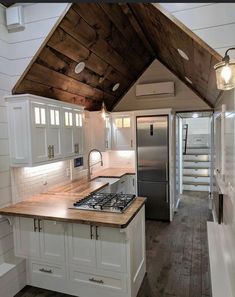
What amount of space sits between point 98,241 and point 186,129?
20.3 feet

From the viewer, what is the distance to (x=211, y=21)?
1.67 meters

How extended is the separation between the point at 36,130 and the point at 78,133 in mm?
1147

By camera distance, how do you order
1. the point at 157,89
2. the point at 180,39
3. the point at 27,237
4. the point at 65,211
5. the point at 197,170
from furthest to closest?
1. the point at 197,170
2. the point at 157,89
3. the point at 27,237
4. the point at 65,211
5. the point at 180,39

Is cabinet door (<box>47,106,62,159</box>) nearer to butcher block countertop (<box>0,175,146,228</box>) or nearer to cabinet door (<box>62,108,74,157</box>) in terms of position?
cabinet door (<box>62,108,74,157</box>)

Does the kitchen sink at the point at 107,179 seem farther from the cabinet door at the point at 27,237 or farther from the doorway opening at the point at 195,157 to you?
the doorway opening at the point at 195,157

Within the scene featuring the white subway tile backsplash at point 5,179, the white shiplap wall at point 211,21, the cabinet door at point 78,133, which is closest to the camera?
the white shiplap wall at point 211,21

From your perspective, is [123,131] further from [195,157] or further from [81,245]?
[195,157]

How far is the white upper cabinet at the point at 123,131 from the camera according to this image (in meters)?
4.96

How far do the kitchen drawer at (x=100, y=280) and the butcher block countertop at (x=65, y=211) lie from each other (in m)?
0.59

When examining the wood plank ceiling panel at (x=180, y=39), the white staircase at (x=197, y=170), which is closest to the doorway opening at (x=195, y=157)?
the white staircase at (x=197, y=170)

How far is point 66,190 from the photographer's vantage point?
3.48m

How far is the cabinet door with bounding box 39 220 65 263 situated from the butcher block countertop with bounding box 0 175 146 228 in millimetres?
144

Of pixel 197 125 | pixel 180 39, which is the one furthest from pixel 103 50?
pixel 197 125

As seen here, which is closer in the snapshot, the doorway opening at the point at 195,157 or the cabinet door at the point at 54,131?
the cabinet door at the point at 54,131
